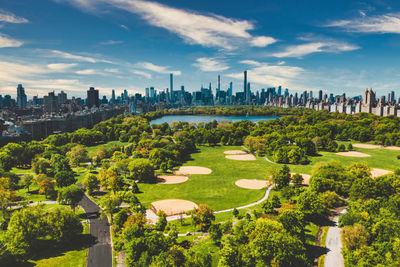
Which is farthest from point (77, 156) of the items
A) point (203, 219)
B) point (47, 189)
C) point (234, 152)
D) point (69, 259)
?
point (234, 152)

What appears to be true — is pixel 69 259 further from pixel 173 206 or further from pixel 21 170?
pixel 21 170

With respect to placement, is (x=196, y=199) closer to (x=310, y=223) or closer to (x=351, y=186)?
(x=310, y=223)

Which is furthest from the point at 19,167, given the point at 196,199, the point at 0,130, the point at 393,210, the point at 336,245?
the point at 393,210

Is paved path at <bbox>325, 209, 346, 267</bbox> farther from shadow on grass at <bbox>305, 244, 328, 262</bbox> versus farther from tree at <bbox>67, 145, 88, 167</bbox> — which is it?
tree at <bbox>67, 145, 88, 167</bbox>

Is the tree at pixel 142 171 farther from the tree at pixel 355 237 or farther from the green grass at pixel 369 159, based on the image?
the tree at pixel 355 237

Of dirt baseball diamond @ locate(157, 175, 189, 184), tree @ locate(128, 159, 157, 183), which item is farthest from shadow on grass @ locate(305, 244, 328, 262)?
tree @ locate(128, 159, 157, 183)

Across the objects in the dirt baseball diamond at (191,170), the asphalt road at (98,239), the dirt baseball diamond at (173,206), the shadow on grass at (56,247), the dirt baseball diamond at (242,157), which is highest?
the dirt baseball diamond at (242,157)

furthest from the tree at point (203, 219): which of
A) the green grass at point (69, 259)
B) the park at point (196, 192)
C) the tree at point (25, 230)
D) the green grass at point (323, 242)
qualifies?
the tree at point (25, 230)
